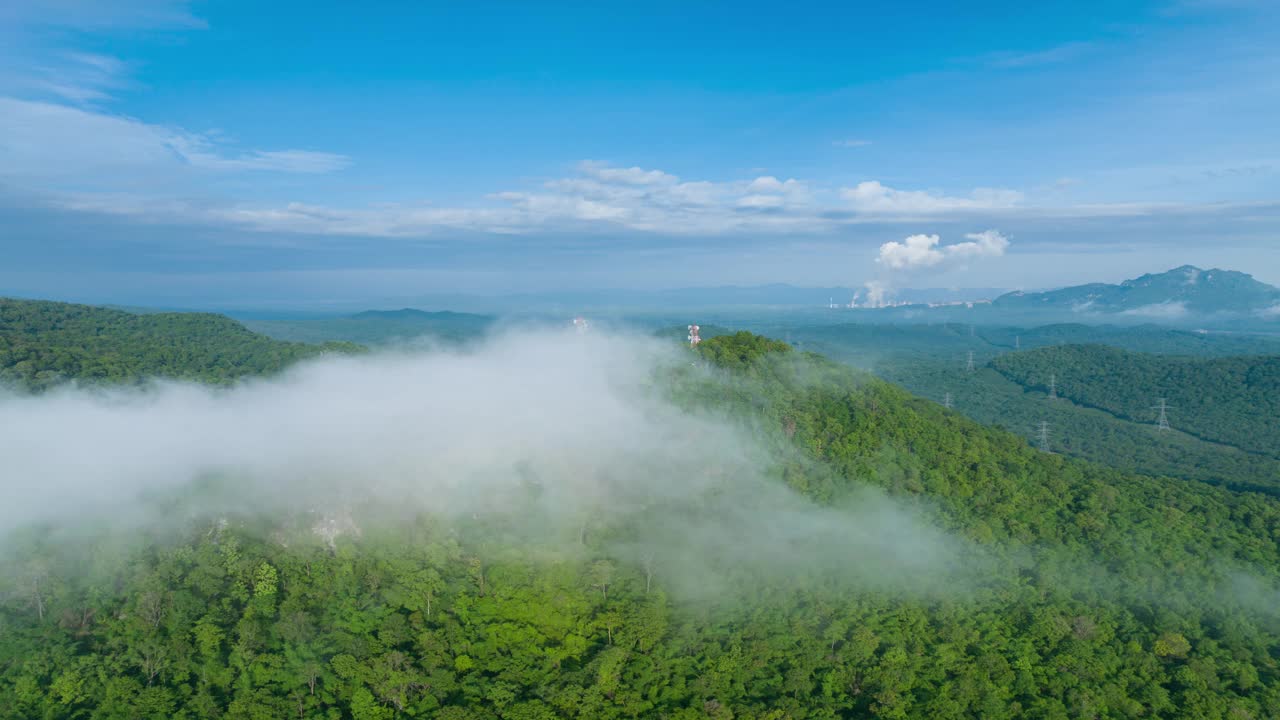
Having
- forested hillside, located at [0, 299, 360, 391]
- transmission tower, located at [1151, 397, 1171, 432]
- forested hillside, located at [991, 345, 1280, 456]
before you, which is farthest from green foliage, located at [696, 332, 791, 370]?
transmission tower, located at [1151, 397, 1171, 432]

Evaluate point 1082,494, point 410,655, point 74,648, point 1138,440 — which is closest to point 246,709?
point 410,655

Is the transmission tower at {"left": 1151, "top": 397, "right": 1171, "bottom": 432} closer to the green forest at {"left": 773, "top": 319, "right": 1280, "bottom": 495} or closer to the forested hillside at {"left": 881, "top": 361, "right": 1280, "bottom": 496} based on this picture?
the green forest at {"left": 773, "top": 319, "right": 1280, "bottom": 495}

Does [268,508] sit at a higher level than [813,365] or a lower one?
lower

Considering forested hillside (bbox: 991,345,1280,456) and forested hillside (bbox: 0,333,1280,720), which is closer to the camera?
forested hillside (bbox: 0,333,1280,720)

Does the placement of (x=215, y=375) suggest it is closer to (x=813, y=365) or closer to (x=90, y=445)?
(x=90, y=445)

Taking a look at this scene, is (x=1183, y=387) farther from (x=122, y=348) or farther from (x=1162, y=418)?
(x=122, y=348)

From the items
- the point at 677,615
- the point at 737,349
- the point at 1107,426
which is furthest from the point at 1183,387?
the point at 677,615

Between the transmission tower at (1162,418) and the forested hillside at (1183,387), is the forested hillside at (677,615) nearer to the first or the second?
the transmission tower at (1162,418)

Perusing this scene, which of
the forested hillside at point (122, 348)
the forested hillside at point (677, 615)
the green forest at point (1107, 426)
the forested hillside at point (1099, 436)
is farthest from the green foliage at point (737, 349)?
the forested hillside at point (122, 348)

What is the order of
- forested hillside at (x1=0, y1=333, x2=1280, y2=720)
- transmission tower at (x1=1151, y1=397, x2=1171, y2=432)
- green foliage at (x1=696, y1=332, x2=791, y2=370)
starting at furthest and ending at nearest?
transmission tower at (x1=1151, y1=397, x2=1171, y2=432), green foliage at (x1=696, y1=332, x2=791, y2=370), forested hillside at (x1=0, y1=333, x2=1280, y2=720)
